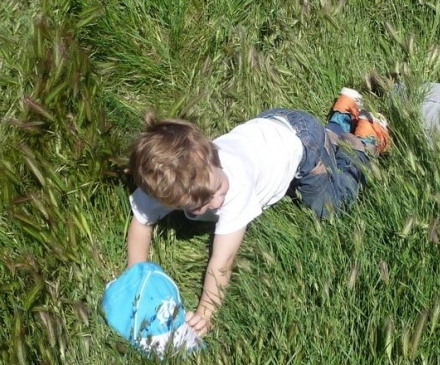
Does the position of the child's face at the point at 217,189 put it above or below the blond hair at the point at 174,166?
below

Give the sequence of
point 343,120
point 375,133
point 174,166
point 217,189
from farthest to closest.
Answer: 1. point 343,120
2. point 375,133
3. point 217,189
4. point 174,166

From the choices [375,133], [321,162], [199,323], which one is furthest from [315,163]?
[199,323]

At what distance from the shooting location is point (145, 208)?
2.93 m

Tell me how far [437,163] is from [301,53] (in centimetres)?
104

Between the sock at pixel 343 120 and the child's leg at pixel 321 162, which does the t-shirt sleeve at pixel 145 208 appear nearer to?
the child's leg at pixel 321 162

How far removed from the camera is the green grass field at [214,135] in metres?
2.32

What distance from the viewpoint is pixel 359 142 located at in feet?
10.4

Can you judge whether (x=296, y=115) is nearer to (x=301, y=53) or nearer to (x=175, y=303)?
(x=301, y=53)

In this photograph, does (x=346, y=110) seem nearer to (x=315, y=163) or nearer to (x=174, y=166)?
(x=315, y=163)

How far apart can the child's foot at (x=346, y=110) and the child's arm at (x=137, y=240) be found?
92cm

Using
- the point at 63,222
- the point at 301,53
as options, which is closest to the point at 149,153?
the point at 63,222

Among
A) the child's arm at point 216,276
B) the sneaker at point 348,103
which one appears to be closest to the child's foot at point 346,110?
the sneaker at point 348,103

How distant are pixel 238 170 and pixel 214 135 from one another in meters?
0.48

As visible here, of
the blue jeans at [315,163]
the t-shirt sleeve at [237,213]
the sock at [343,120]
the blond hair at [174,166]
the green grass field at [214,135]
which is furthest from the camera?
the sock at [343,120]
